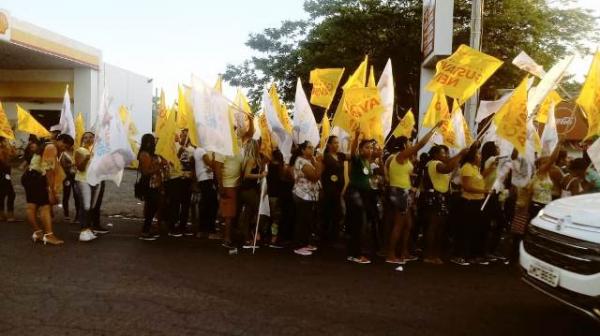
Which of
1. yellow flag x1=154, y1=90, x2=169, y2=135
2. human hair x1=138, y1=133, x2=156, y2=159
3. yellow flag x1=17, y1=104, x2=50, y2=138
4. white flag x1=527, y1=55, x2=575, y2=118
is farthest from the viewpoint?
yellow flag x1=17, y1=104, x2=50, y2=138

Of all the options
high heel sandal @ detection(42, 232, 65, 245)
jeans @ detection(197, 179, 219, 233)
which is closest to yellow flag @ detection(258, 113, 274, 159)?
jeans @ detection(197, 179, 219, 233)

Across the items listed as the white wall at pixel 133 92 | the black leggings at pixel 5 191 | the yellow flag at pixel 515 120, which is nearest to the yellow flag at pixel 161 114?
the black leggings at pixel 5 191

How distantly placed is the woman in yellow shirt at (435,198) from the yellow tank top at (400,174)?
0.33 metres

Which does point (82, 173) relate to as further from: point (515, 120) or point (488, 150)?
point (515, 120)

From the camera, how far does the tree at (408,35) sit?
1972cm

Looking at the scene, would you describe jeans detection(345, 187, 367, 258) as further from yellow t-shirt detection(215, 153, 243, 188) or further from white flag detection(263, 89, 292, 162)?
yellow t-shirt detection(215, 153, 243, 188)

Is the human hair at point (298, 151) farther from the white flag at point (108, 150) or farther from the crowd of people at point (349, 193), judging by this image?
the white flag at point (108, 150)

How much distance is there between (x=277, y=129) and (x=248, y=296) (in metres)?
2.77

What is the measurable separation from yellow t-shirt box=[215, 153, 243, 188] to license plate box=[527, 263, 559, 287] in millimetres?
4178

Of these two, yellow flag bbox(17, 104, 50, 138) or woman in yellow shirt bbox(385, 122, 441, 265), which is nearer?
woman in yellow shirt bbox(385, 122, 441, 265)

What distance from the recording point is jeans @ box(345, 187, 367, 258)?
23.0 feet

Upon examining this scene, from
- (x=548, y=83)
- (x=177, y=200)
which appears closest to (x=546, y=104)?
(x=548, y=83)

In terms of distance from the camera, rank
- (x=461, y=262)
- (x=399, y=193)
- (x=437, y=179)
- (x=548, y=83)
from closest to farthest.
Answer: (x=548, y=83) < (x=399, y=193) < (x=437, y=179) < (x=461, y=262)

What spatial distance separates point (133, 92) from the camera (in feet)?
95.3
